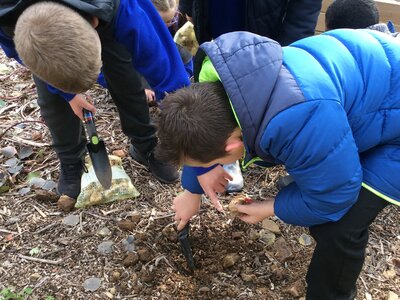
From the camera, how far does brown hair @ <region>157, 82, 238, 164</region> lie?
1.16m

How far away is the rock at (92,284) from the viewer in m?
1.70

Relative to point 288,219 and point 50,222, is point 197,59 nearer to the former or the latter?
point 288,219

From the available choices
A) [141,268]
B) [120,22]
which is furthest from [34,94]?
[141,268]

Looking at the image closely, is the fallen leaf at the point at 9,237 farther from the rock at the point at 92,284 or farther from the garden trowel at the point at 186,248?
the garden trowel at the point at 186,248

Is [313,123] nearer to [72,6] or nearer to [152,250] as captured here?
[72,6]

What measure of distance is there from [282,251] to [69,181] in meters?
0.98

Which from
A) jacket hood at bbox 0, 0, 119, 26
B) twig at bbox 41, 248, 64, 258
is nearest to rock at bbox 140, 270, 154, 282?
twig at bbox 41, 248, 64, 258

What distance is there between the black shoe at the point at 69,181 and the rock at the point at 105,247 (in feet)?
0.98

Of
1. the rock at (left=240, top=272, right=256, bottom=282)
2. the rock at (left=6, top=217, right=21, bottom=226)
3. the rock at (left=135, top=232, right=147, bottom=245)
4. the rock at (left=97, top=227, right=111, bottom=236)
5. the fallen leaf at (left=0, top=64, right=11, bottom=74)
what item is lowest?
the rock at (left=240, top=272, right=256, bottom=282)

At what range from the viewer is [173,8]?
2.65 m

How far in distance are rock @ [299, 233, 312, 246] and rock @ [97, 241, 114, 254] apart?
777 mm

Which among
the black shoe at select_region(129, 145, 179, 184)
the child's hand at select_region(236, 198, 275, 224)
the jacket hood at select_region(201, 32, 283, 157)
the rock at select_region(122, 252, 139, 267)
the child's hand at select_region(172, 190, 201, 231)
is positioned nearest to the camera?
the jacket hood at select_region(201, 32, 283, 157)

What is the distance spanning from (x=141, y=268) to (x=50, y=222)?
0.48 metres

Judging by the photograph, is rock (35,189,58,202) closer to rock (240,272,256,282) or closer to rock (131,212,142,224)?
rock (131,212,142,224)
